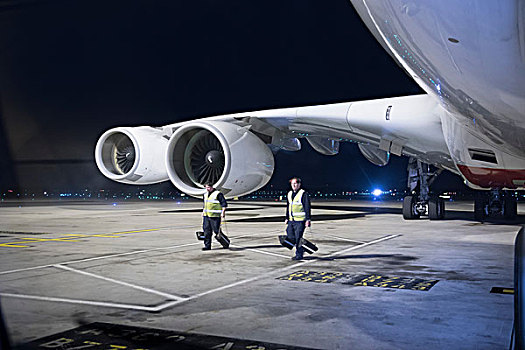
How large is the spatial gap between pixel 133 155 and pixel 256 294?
10387 millimetres

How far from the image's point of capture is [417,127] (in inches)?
384

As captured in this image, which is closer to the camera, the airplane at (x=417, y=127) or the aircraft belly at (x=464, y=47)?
the aircraft belly at (x=464, y=47)

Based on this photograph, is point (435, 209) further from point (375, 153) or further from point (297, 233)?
point (297, 233)

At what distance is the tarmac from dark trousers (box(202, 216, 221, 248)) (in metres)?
0.19

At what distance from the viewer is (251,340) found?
3613mm

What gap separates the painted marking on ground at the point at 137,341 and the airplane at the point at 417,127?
2189 millimetres

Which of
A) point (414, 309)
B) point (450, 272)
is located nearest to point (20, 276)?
point (414, 309)

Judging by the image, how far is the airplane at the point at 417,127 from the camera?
3207 mm

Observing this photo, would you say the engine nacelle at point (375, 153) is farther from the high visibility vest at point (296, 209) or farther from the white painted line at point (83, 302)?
the white painted line at point (83, 302)

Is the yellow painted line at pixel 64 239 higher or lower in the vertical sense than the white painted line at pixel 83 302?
higher

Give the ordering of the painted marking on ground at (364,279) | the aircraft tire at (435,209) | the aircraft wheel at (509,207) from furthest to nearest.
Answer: the aircraft wheel at (509,207) → the aircraft tire at (435,209) → the painted marking on ground at (364,279)

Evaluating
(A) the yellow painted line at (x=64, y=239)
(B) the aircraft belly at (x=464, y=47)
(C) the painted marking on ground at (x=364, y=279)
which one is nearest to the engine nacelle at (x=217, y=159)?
(A) the yellow painted line at (x=64, y=239)

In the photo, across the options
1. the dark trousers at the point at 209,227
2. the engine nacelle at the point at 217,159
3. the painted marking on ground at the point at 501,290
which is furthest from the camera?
the engine nacelle at the point at 217,159

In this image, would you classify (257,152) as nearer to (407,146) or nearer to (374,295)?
(407,146)
